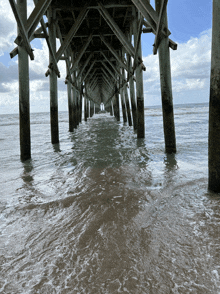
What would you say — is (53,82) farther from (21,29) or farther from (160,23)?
(160,23)

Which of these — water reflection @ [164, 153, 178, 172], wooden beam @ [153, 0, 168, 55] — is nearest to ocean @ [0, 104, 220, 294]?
water reflection @ [164, 153, 178, 172]

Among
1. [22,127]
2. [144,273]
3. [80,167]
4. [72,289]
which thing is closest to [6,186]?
[80,167]

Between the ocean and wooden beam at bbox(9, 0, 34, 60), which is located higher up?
wooden beam at bbox(9, 0, 34, 60)

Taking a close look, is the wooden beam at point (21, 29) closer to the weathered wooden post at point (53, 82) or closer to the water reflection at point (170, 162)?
the weathered wooden post at point (53, 82)

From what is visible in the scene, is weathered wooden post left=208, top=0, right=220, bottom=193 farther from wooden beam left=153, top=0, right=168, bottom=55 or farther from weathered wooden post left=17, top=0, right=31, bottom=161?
weathered wooden post left=17, top=0, right=31, bottom=161

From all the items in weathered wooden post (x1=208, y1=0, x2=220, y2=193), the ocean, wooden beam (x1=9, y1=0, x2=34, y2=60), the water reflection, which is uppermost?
wooden beam (x1=9, y1=0, x2=34, y2=60)

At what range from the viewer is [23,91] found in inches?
163

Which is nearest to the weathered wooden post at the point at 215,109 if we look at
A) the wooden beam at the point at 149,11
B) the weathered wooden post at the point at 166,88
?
the wooden beam at the point at 149,11

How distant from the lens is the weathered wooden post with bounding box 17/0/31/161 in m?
4.03

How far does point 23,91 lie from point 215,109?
11.1 feet

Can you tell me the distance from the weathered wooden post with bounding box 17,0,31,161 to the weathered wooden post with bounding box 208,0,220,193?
328 cm

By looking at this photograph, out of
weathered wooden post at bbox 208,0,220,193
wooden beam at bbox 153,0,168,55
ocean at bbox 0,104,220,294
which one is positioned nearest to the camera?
ocean at bbox 0,104,220,294

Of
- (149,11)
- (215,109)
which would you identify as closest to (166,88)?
Result: (149,11)

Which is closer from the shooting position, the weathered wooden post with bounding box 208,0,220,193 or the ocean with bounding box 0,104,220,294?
the ocean with bounding box 0,104,220,294
